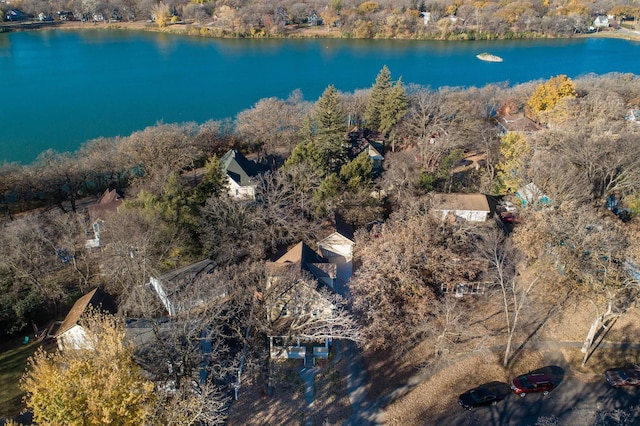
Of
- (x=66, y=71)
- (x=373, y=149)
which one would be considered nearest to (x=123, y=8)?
(x=66, y=71)

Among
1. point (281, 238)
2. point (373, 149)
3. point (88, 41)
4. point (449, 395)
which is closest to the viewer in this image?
point (449, 395)

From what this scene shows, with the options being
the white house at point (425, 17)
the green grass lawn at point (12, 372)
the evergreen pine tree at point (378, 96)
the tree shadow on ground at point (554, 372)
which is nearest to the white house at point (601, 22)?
the white house at point (425, 17)

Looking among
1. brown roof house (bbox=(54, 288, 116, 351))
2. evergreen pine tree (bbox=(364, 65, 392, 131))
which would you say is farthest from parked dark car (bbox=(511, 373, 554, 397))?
evergreen pine tree (bbox=(364, 65, 392, 131))

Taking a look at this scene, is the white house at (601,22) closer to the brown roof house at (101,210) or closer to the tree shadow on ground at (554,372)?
the tree shadow on ground at (554,372)

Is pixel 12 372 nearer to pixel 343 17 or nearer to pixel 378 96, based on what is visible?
pixel 378 96

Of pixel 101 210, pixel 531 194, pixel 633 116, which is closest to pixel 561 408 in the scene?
pixel 531 194

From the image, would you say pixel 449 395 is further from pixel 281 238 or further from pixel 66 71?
pixel 66 71

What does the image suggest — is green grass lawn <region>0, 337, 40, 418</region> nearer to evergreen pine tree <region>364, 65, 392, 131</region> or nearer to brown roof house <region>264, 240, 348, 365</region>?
brown roof house <region>264, 240, 348, 365</region>
